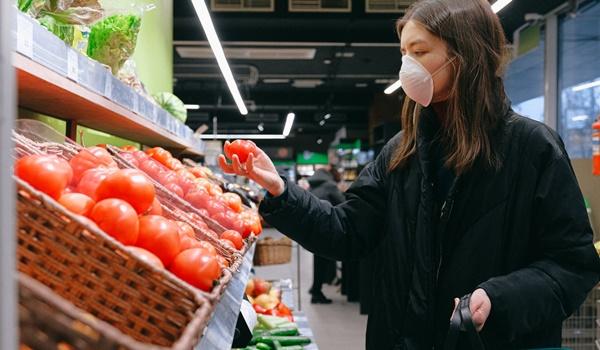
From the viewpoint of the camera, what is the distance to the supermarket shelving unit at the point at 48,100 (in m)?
0.50

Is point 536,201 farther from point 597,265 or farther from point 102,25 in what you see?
point 102,25

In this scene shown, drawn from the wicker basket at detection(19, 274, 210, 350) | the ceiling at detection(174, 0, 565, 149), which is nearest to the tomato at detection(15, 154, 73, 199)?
the wicker basket at detection(19, 274, 210, 350)

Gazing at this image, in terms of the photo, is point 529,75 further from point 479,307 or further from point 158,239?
point 158,239

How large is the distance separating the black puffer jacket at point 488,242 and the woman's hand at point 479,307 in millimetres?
30

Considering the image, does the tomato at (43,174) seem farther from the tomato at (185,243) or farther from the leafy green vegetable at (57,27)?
the leafy green vegetable at (57,27)

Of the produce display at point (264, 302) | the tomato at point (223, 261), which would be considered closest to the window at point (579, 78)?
the produce display at point (264, 302)

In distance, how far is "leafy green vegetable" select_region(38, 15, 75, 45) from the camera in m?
1.60

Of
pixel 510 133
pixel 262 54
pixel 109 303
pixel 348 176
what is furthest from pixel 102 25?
pixel 348 176

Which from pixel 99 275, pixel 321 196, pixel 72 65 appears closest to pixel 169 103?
pixel 72 65

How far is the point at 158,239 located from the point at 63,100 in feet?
2.92

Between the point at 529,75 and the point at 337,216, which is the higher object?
the point at 529,75

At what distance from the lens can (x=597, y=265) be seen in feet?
5.38

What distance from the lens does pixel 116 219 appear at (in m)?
0.96

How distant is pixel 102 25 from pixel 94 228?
1.62 m
